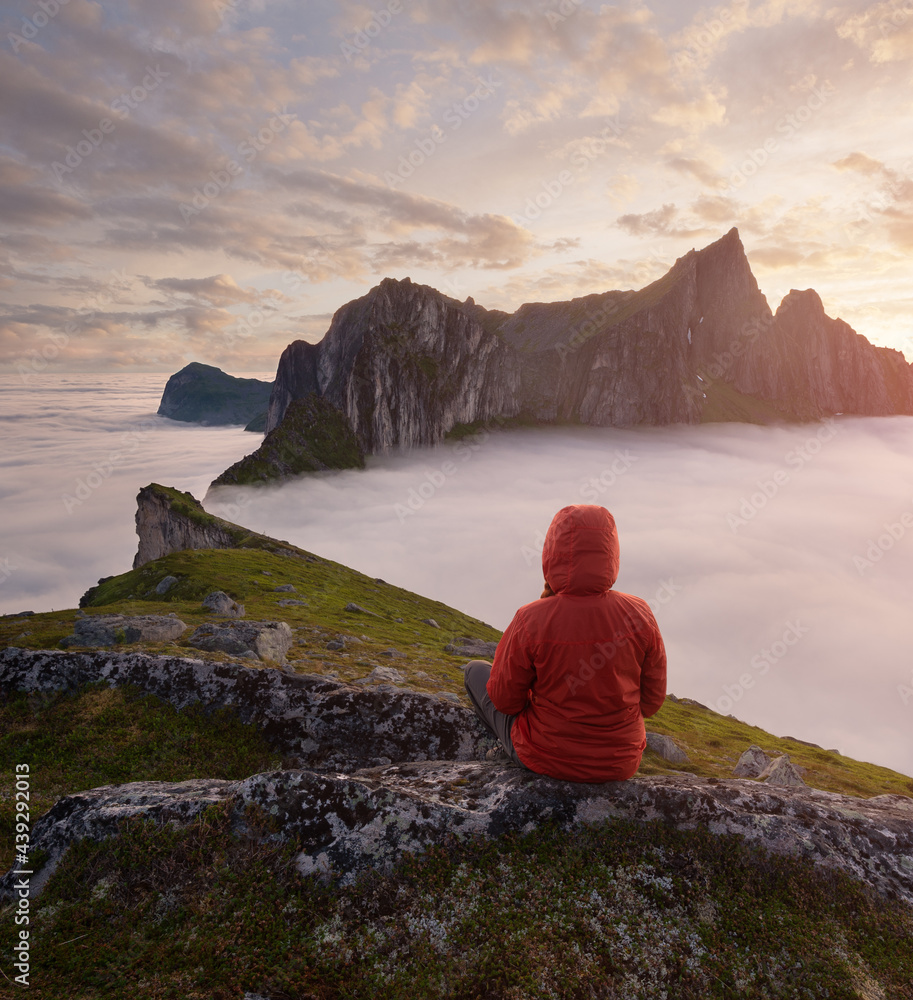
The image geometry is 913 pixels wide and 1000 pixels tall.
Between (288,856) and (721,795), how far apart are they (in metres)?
6.45

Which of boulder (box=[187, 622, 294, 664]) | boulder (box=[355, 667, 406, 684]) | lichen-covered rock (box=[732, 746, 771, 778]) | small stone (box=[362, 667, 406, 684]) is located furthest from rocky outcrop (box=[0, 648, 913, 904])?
lichen-covered rock (box=[732, 746, 771, 778])

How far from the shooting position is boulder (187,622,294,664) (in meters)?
16.8

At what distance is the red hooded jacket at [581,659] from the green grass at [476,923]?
1.02 metres

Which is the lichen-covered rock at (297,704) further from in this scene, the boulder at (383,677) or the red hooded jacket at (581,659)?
the boulder at (383,677)

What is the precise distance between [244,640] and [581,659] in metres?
15.0

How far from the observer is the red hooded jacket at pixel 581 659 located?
22.6 feet

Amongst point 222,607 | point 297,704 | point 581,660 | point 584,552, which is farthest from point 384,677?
point 222,607

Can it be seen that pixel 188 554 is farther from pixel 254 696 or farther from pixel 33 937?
pixel 33 937

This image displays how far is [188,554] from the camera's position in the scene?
184ft

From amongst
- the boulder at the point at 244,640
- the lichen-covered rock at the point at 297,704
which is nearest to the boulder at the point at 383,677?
the boulder at the point at 244,640

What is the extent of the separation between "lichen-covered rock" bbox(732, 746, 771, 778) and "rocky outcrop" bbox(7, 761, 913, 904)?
12289 millimetres

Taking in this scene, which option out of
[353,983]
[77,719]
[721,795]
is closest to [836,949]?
[721,795]

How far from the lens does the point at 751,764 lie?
18.5 metres

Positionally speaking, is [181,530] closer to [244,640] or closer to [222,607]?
[222,607]
